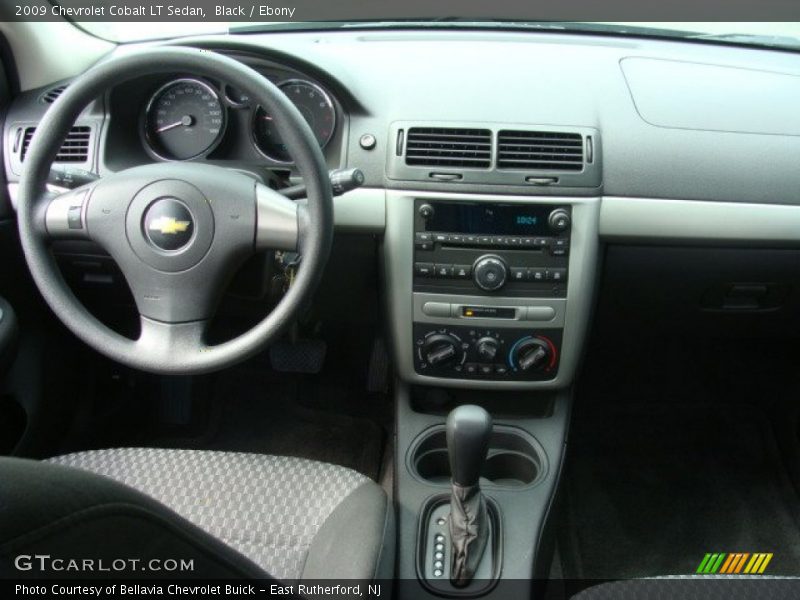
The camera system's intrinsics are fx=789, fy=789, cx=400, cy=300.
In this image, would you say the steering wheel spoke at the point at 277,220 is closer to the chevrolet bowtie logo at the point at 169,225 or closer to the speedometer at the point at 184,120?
the chevrolet bowtie logo at the point at 169,225

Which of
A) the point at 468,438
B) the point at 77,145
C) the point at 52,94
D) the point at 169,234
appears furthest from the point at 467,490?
the point at 52,94

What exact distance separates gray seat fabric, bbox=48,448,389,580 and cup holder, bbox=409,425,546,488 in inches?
13.9

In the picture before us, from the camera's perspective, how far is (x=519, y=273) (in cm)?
163

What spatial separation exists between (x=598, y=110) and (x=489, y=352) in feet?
1.81

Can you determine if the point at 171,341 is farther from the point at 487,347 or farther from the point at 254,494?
the point at 487,347

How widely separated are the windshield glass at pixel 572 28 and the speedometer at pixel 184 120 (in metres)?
0.25

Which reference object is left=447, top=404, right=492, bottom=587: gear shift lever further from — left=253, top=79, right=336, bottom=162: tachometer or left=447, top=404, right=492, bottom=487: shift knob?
left=253, top=79, right=336, bottom=162: tachometer

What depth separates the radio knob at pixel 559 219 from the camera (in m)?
1.58

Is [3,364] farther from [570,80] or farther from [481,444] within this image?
[570,80]

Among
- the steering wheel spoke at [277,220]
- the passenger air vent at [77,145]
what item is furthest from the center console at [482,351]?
the passenger air vent at [77,145]

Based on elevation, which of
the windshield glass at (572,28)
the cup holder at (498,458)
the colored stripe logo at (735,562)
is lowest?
the colored stripe logo at (735,562)

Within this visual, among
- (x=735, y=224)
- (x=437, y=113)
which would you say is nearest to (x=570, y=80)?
(x=437, y=113)

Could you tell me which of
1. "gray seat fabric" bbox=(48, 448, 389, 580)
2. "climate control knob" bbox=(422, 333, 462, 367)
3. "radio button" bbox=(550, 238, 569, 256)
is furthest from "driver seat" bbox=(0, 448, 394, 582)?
"radio button" bbox=(550, 238, 569, 256)

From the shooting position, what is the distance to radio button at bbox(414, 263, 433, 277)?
1.64 m
